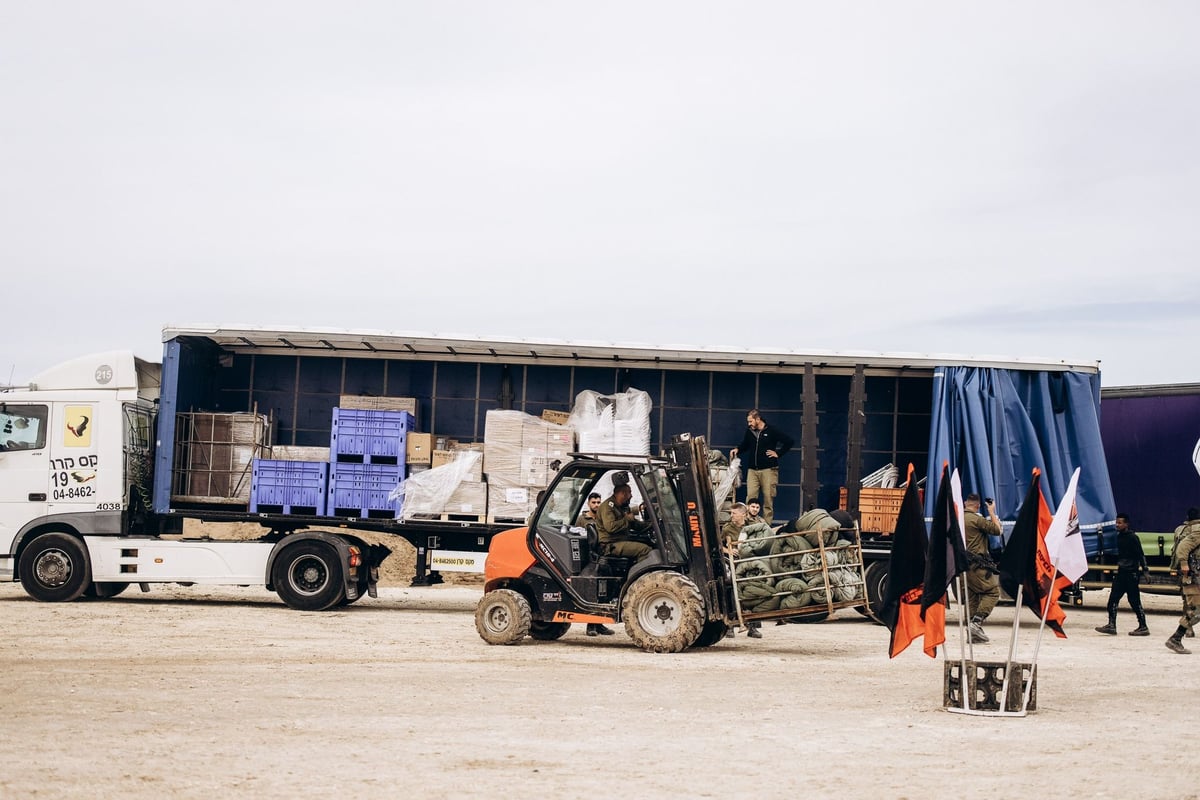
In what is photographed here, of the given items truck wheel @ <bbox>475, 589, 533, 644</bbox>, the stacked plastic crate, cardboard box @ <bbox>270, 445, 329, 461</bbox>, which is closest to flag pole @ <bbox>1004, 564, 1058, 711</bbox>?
truck wheel @ <bbox>475, 589, 533, 644</bbox>

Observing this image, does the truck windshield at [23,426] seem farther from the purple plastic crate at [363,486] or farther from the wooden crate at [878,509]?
the wooden crate at [878,509]

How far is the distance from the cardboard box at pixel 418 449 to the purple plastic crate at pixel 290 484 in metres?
1.07

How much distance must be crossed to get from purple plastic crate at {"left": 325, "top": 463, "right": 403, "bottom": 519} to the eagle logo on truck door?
320cm

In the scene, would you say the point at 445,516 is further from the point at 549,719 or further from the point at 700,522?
the point at 549,719

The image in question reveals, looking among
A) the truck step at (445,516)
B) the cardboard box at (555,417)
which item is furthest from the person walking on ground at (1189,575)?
the truck step at (445,516)

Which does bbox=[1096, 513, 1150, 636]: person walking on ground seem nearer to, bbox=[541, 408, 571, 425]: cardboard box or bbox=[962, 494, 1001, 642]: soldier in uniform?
bbox=[962, 494, 1001, 642]: soldier in uniform

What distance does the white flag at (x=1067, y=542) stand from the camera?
30.2 feet

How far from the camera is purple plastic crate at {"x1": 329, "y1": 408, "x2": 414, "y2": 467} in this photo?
1689 cm

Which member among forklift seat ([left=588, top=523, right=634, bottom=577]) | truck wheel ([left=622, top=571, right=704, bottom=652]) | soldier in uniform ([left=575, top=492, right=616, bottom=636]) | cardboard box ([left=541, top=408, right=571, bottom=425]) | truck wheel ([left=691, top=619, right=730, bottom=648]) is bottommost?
truck wheel ([left=691, top=619, right=730, bottom=648])

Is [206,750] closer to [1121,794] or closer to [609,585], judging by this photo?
[1121,794]

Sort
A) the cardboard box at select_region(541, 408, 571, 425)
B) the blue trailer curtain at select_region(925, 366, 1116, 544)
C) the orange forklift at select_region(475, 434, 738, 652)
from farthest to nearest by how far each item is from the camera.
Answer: the cardboard box at select_region(541, 408, 571, 425)
the blue trailer curtain at select_region(925, 366, 1116, 544)
the orange forklift at select_region(475, 434, 738, 652)

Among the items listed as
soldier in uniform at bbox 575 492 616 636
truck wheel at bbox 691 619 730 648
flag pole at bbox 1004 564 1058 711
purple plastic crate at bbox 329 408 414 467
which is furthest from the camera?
purple plastic crate at bbox 329 408 414 467

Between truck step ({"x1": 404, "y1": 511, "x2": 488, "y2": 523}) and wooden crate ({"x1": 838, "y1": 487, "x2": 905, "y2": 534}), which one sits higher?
wooden crate ({"x1": 838, "y1": 487, "x2": 905, "y2": 534})

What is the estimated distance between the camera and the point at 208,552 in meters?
17.2
